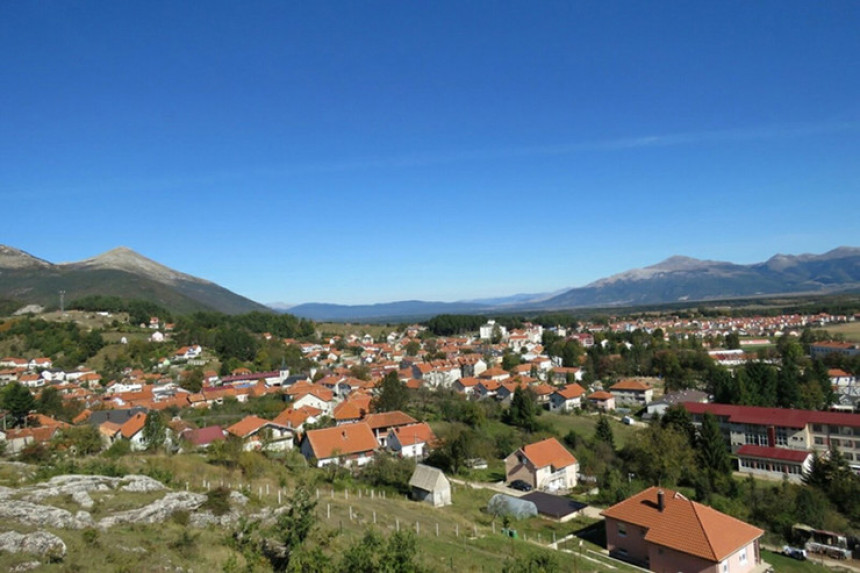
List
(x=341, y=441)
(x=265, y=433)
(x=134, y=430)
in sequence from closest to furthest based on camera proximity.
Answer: (x=341, y=441) → (x=134, y=430) → (x=265, y=433)

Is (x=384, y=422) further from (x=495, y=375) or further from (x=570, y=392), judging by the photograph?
(x=495, y=375)

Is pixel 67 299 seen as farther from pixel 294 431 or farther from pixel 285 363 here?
pixel 294 431

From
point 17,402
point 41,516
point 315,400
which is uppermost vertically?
point 41,516

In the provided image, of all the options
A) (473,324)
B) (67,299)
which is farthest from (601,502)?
(67,299)

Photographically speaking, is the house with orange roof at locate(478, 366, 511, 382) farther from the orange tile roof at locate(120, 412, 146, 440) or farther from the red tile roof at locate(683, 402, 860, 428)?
the orange tile roof at locate(120, 412, 146, 440)

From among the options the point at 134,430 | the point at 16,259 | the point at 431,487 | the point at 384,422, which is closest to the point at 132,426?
the point at 134,430

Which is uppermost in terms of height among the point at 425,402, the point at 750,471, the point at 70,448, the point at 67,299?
the point at 67,299

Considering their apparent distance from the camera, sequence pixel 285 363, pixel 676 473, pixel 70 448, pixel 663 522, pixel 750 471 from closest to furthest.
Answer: pixel 663 522, pixel 70 448, pixel 676 473, pixel 750 471, pixel 285 363
